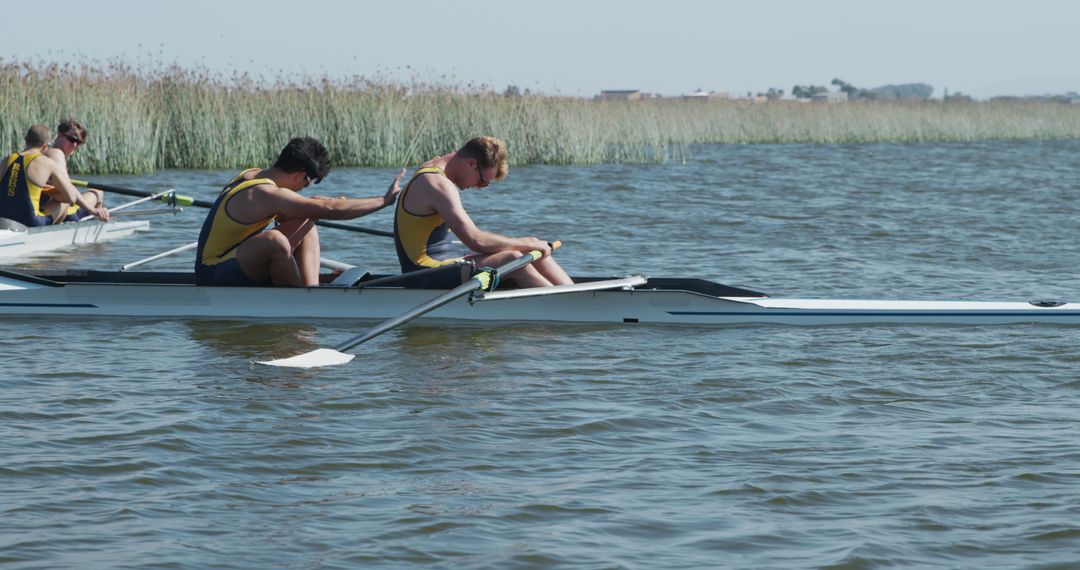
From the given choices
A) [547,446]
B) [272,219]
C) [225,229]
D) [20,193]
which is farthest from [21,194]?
[547,446]

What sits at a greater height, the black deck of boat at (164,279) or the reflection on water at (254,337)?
the black deck of boat at (164,279)

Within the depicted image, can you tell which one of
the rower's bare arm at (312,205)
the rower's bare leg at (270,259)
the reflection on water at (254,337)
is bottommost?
the reflection on water at (254,337)

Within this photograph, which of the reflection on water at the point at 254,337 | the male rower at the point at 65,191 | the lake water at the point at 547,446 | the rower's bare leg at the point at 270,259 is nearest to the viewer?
the lake water at the point at 547,446

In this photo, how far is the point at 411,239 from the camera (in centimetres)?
787

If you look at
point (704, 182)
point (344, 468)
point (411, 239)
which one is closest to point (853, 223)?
point (704, 182)

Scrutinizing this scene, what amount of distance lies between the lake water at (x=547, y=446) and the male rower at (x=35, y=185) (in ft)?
11.4

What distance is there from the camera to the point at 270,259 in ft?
Result: 25.6

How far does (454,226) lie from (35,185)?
214 inches

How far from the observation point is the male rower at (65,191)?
11414 millimetres

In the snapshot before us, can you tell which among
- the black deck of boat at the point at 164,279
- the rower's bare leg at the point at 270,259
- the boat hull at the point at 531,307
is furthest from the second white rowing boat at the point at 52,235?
the rower's bare leg at the point at 270,259

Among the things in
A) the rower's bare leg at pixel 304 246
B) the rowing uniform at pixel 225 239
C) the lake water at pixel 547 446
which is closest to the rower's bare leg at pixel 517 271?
the lake water at pixel 547 446

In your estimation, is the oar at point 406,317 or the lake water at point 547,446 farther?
the oar at point 406,317

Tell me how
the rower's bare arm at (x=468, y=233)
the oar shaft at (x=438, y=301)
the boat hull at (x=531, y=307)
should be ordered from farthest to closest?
the boat hull at (x=531, y=307), the rower's bare arm at (x=468, y=233), the oar shaft at (x=438, y=301)

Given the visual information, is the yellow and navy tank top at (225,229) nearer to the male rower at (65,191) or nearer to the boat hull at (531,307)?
the boat hull at (531,307)
